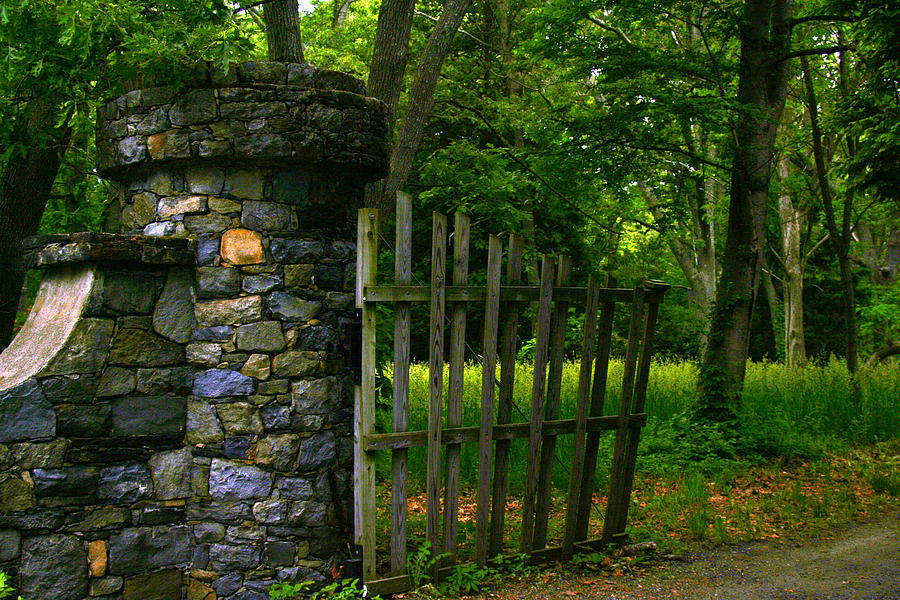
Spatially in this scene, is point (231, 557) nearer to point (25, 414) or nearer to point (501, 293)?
point (25, 414)

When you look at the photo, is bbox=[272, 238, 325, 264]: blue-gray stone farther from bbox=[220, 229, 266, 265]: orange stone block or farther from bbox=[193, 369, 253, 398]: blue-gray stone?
bbox=[193, 369, 253, 398]: blue-gray stone

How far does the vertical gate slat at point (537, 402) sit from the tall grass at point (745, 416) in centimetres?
185

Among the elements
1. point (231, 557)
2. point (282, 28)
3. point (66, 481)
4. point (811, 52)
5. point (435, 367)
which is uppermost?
point (811, 52)

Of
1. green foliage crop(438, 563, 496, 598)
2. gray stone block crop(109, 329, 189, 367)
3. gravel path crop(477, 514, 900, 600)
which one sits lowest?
gravel path crop(477, 514, 900, 600)

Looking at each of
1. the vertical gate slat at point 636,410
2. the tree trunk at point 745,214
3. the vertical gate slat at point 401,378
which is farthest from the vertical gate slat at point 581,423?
the tree trunk at point 745,214

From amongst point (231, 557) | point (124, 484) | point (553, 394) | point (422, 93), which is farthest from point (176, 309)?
point (422, 93)

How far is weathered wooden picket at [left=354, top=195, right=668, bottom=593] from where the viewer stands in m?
4.18

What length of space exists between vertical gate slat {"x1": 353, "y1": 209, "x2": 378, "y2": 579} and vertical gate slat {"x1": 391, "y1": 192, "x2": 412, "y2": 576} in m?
0.14

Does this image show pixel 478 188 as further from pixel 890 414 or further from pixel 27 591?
pixel 27 591

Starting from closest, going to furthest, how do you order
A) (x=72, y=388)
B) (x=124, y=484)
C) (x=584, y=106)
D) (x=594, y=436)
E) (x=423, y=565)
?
(x=72, y=388) → (x=124, y=484) → (x=423, y=565) → (x=594, y=436) → (x=584, y=106)

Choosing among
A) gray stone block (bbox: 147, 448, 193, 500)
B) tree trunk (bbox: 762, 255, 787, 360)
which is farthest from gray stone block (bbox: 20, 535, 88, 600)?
tree trunk (bbox: 762, 255, 787, 360)

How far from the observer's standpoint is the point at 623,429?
5.26 metres

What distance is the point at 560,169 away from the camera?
8516mm

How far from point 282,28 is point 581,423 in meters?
4.05
